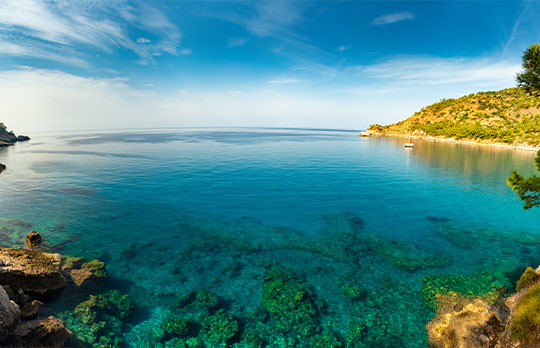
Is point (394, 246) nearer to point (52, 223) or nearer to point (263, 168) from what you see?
point (52, 223)

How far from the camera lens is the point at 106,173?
173 ft

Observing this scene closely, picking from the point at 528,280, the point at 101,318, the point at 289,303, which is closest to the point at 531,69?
the point at 528,280

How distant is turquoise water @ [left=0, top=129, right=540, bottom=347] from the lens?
46.2 feet

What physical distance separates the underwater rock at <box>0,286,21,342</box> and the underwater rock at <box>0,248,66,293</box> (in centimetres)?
384

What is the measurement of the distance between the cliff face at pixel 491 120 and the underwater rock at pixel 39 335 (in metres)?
149

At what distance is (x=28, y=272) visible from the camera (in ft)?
45.3

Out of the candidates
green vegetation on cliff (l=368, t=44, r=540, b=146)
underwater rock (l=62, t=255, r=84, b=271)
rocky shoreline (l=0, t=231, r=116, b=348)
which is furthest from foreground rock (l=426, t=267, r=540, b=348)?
green vegetation on cliff (l=368, t=44, r=540, b=146)

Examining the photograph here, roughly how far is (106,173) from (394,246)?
5888 cm

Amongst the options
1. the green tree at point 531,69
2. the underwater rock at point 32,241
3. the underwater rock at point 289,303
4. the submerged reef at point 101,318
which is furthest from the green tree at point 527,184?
the underwater rock at point 32,241

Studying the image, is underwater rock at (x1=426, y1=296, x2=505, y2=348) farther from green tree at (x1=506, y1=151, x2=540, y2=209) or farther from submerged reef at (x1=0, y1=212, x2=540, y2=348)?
green tree at (x1=506, y1=151, x2=540, y2=209)

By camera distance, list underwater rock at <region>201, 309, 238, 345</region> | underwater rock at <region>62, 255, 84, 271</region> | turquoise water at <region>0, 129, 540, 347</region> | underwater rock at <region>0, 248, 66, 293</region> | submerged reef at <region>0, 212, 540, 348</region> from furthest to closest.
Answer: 1. underwater rock at <region>62, 255, 84, 271</region>
2. turquoise water at <region>0, 129, 540, 347</region>
3. underwater rock at <region>0, 248, 66, 293</region>
4. submerged reef at <region>0, 212, 540, 348</region>
5. underwater rock at <region>201, 309, 238, 345</region>

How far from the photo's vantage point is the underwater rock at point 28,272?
13281 mm

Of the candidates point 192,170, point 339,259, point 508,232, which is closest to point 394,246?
point 339,259

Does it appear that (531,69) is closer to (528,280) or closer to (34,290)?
(528,280)
